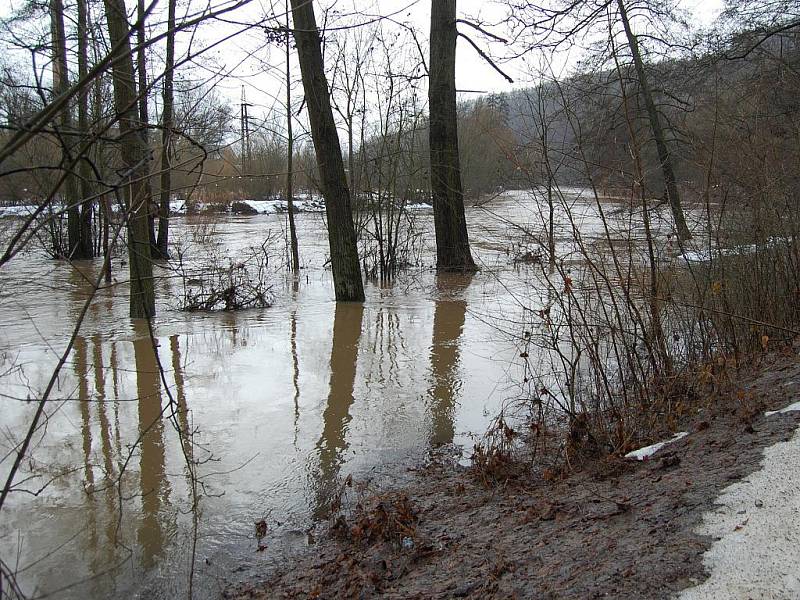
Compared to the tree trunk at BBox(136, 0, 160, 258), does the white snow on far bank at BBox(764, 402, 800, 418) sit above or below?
below

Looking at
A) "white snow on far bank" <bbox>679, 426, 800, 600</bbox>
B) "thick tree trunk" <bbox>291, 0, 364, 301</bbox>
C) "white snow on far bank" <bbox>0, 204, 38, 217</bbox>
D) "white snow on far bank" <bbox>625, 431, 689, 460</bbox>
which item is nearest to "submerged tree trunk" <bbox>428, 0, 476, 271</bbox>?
"thick tree trunk" <bbox>291, 0, 364, 301</bbox>

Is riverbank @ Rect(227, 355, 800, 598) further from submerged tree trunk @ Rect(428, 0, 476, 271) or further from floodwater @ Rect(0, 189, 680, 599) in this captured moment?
submerged tree trunk @ Rect(428, 0, 476, 271)

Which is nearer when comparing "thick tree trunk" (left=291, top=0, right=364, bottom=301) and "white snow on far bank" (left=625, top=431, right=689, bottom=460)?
"white snow on far bank" (left=625, top=431, right=689, bottom=460)

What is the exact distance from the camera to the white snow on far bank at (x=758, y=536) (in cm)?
217

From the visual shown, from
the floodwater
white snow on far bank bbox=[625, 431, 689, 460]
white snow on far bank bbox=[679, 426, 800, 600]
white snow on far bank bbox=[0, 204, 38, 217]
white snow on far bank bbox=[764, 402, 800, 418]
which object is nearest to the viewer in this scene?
white snow on far bank bbox=[679, 426, 800, 600]

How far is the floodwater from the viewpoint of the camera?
11.6 feet

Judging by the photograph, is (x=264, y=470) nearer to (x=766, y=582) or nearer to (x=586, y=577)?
(x=586, y=577)

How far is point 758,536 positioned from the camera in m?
2.44

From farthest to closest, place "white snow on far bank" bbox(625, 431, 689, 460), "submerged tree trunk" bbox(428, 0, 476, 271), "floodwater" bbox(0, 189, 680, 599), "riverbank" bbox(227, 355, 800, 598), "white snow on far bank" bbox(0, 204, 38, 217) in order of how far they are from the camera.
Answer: "submerged tree trunk" bbox(428, 0, 476, 271)
"white snow on far bank" bbox(0, 204, 38, 217)
"white snow on far bank" bbox(625, 431, 689, 460)
"floodwater" bbox(0, 189, 680, 599)
"riverbank" bbox(227, 355, 800, 598)

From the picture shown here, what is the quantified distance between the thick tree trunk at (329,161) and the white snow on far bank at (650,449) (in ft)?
23.2

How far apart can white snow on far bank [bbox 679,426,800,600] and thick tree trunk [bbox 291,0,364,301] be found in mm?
8031

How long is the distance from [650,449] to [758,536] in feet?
4.73

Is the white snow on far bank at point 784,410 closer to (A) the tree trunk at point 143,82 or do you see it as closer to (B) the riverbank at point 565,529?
(B) the riverbank at point 565,529

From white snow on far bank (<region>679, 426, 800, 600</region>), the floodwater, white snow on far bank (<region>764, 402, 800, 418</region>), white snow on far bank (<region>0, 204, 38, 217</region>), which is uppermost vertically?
white snow on far bank (<region>0, 204, 38, 217</region>)
